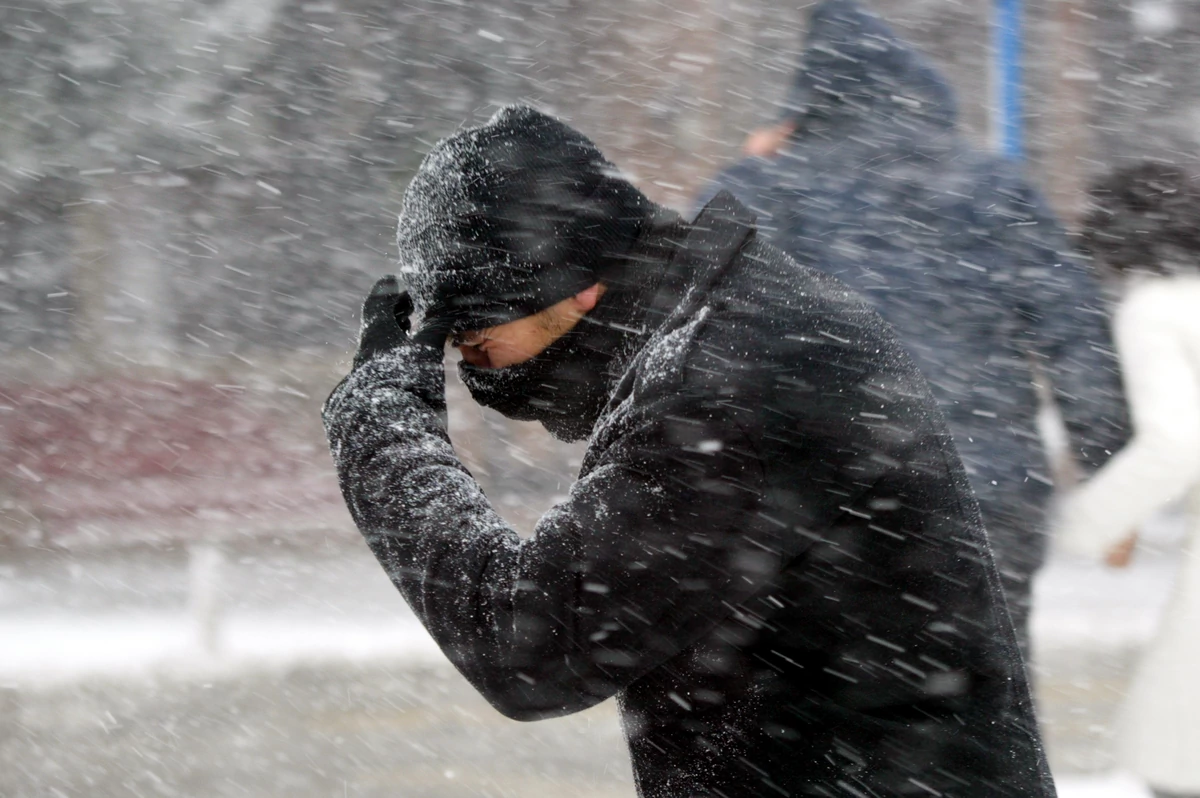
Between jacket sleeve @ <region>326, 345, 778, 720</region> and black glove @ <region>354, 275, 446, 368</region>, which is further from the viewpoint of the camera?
black glove @ <region>354, 275, 446, 368</region>

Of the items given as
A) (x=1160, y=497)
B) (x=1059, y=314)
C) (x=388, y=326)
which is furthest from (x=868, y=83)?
(x=388, y=326)

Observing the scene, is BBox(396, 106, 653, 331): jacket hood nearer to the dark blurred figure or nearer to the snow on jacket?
the snow on jacket

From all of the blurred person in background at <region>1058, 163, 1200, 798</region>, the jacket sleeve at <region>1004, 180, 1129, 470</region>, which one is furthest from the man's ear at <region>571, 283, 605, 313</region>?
the blurred person in background at <region>1058, 163, 1200, 798</region>

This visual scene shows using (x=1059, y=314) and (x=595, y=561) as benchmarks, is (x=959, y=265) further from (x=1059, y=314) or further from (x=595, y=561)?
(x=595, y=561)

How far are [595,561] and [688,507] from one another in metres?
0.11

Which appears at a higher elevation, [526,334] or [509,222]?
[509,222]

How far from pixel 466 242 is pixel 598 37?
7.34m

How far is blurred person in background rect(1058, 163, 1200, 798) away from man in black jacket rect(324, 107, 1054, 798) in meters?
1.49

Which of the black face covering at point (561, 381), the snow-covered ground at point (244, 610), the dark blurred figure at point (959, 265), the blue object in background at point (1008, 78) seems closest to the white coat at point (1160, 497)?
the dark blurred figure at point (959, 265)

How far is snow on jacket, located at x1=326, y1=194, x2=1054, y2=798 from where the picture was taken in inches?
49.7

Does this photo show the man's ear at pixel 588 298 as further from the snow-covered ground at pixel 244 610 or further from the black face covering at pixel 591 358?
the snow-covered ground at pixel 244 610

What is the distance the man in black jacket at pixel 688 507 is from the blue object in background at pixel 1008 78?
4.86m

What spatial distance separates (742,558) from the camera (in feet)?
4.20

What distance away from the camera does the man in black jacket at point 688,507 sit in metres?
1.27
